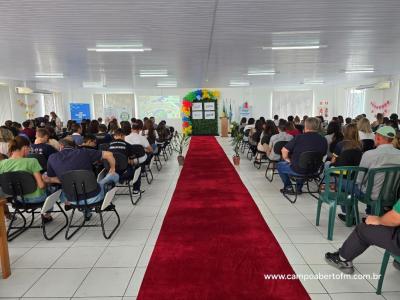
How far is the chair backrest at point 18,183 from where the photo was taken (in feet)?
10.3

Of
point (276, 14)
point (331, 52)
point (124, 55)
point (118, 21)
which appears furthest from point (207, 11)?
point (331, 52)

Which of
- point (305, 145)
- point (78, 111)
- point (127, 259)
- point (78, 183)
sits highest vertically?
point (78, 111)

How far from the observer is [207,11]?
11.3ft

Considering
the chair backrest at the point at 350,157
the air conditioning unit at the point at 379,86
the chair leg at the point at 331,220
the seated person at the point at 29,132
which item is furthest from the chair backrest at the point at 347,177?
the air conditioning unit at the point at 379,86

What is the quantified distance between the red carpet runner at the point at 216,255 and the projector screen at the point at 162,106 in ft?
37.7

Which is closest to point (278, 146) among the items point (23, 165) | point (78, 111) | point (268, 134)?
point (268, 134)

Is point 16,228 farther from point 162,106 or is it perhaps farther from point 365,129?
point 162,106

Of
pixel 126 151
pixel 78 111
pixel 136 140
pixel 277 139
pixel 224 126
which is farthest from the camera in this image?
pixel 224 126

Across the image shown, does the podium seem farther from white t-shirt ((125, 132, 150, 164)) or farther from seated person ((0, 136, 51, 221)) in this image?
seated person ((0, 136, 51, 221))

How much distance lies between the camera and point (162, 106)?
1611 centimetres

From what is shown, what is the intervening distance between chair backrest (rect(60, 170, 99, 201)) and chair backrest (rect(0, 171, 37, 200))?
1.11ft

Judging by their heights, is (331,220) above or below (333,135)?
below

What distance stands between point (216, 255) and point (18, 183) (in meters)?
2.21

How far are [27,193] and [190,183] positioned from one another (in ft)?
10.2
